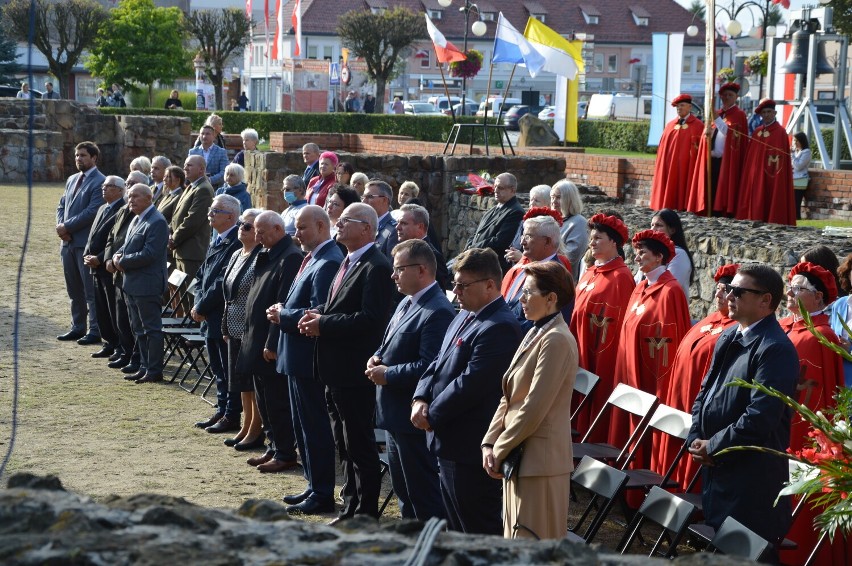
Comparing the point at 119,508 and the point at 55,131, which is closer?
the point at 119,508

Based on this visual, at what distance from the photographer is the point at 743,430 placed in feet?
17.3

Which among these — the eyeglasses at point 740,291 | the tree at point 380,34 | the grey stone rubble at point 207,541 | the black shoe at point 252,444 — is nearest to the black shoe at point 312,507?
the black shoe at point 252,444

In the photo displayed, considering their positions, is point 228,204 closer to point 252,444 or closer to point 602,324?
point 252,444

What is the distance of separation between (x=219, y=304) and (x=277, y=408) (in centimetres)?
137

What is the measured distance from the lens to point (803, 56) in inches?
752

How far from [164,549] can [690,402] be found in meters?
4.78

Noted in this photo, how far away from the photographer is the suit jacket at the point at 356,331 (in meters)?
6.75

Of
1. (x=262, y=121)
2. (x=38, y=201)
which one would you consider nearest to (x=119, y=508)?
(x=38, y=201)

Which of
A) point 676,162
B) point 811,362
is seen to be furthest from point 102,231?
point 811,362

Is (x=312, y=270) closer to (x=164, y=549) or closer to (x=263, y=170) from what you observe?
(x=164, y=549)

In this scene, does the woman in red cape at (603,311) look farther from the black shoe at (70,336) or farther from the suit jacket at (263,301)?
the black shoe at (70,336)

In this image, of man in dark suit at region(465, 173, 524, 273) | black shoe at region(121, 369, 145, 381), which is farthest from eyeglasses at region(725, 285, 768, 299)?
black shoe at region(121, 369, 145, 381)

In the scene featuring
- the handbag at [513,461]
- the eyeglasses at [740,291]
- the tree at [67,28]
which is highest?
the tree at [67,28]

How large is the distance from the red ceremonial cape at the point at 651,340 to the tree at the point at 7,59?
35866mm
